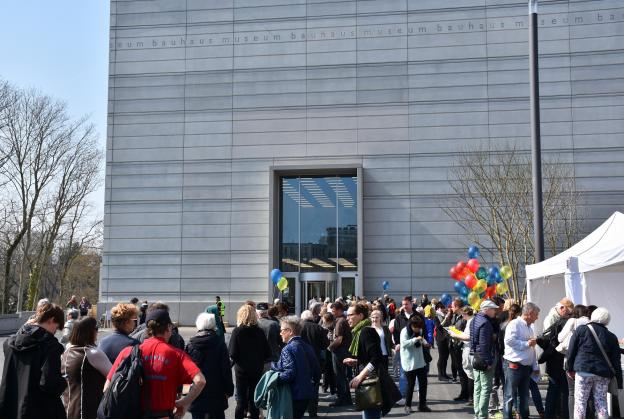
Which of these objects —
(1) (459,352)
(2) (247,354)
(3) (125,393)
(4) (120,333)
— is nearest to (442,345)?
(1) (459,352)

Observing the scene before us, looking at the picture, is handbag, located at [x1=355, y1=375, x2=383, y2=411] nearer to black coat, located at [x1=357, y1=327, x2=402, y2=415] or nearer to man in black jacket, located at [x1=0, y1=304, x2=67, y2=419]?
black coat, located at [x1=357, y1=327, x2=402, y2=415]

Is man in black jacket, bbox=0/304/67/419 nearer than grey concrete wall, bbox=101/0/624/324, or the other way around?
man in black jacket, bbox=0/304/67/419

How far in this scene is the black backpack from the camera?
517 centimetres

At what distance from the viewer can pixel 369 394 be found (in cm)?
784

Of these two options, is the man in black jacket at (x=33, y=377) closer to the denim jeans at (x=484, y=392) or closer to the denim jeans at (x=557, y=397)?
the denim jeans at (x=484, y=392)

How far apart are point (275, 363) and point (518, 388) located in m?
3.99

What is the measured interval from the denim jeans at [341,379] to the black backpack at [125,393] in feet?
24.7

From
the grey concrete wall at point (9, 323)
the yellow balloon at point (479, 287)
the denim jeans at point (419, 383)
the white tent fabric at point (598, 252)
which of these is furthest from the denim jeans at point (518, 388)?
the grey concrete wall at point (9, 323)

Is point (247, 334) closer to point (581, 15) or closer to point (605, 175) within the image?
point (605, 175)

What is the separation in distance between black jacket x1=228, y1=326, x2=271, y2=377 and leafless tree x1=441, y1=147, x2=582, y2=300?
2139 cm

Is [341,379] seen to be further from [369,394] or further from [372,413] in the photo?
[369,394]

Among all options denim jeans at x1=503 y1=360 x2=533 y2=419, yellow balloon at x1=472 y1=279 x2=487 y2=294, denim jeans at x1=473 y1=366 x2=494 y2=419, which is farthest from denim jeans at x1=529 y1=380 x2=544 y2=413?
yellow balloon at x1=472 y1=279 x2=487 y2=294

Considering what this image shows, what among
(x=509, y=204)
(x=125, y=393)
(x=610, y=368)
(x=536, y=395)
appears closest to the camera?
(x=125, y=393)

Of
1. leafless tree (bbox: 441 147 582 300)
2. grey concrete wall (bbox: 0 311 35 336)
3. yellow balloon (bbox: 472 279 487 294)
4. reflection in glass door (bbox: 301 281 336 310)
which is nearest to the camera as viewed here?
yellow balloon (bbox: 472 279 487 294)
